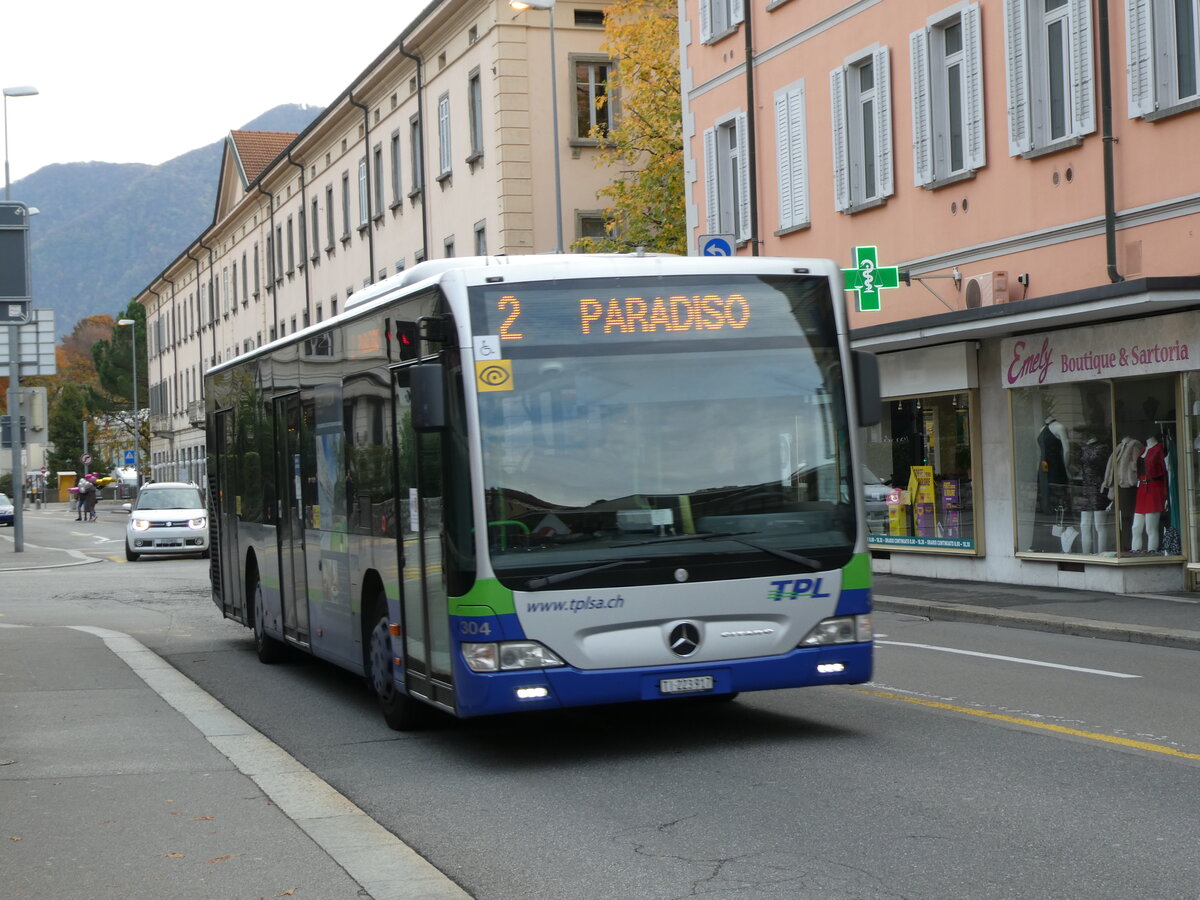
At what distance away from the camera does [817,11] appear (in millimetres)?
24984

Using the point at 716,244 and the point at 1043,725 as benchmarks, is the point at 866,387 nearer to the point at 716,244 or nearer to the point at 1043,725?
the point at 1043,725

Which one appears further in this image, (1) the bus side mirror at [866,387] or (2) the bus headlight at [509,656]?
(1) the bus side mirror at [866,387]

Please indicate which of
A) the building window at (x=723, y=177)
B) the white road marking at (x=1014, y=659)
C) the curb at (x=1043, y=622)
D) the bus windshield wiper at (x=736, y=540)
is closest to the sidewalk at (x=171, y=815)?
the bus windshield wiper at (x=736, y=540)

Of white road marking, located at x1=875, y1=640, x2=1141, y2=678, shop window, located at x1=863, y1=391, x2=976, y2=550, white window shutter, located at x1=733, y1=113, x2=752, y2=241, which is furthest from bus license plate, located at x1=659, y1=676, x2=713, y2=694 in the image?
white window shutter, located at x1=733, y1=113, x2=752, y2=241

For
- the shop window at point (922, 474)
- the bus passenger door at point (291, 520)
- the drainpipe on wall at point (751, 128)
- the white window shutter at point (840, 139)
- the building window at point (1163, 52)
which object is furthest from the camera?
the drainpipe on wall at point (751, 128)

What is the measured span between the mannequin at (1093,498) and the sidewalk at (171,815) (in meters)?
10.8

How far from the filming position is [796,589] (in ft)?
29.3

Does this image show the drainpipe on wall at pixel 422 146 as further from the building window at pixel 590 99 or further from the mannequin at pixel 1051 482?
the mannequin at pixel 1051 482

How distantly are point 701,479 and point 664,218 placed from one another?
89.9ft

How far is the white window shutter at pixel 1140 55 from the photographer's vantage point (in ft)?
57.4

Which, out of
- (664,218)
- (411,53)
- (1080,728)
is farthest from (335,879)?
(411,53)

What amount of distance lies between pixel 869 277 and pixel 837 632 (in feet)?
45.5

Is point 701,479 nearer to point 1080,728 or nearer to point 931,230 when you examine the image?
point 1080,728

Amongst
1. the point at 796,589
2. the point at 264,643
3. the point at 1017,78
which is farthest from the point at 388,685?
the point at 1017,78
